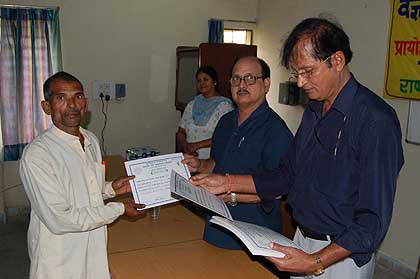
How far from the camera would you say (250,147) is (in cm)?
199

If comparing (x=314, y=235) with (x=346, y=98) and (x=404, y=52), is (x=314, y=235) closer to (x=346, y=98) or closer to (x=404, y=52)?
(x=346, y=98)

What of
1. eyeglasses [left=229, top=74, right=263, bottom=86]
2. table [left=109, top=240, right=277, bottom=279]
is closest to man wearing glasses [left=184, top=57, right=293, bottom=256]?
eyeglasses [left=229, top=74, right=263, bottom=86]

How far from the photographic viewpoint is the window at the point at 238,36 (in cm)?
543

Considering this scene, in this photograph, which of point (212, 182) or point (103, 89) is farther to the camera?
point (103, 89)

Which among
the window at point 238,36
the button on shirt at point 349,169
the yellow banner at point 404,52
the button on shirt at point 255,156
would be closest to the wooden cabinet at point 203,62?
the window at point 238,36

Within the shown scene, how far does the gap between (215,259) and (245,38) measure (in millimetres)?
4078

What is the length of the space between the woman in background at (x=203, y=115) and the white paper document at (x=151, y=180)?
181cm

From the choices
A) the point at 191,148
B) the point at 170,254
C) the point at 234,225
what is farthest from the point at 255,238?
the point at 191,148

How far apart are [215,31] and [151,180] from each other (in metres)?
3.63

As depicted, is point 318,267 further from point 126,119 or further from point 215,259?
point 126,119

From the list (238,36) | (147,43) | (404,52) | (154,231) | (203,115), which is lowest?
(154,231)

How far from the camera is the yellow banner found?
3354 millimetres

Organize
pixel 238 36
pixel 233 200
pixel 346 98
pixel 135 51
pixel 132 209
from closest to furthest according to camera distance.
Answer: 1. pixel 346 98
2. pixel 132 209
3. pixel 233 200
4. pixel 135 51
5. pixel 238 36

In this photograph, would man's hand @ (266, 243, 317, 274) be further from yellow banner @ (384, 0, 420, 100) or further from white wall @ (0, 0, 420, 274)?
white wall @ (0, 0, 420, 274)
